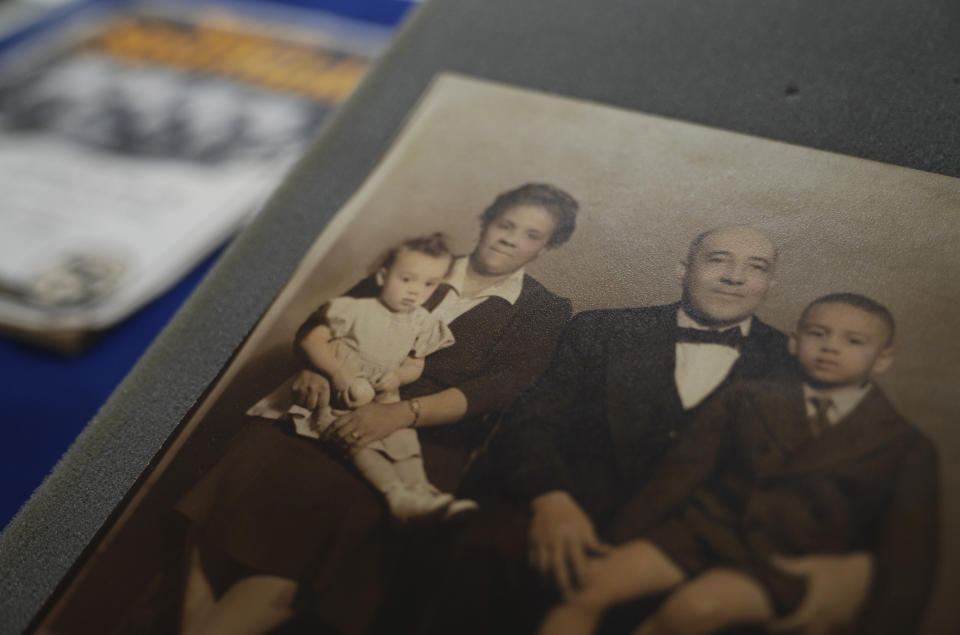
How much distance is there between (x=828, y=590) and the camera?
1.78 feet

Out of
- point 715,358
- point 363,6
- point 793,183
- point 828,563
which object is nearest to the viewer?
point 828,563

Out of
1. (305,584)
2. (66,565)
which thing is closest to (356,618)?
(305,584)

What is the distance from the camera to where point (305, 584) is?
0.64 meters

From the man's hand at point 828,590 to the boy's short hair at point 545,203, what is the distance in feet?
1.28

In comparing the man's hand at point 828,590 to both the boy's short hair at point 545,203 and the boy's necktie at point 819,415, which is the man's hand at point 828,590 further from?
the boy's short hair at point 545,203

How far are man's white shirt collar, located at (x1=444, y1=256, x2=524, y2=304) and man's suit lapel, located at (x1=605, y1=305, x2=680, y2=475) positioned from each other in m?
0.11

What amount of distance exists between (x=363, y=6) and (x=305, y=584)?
179 centimetres

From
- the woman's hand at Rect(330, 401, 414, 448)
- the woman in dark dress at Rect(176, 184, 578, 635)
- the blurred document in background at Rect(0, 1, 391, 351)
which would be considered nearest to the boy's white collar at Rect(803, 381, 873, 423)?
the woman in dark dress at Rect(176, 184, 578, 635)

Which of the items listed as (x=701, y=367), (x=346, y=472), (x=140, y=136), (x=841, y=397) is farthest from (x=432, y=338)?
(x=140, y=136)

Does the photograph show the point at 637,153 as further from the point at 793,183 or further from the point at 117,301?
the point at 117,301

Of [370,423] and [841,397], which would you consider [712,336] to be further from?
[370,423]

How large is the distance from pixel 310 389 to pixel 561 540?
0.96 feet

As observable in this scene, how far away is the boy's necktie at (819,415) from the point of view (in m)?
0.60

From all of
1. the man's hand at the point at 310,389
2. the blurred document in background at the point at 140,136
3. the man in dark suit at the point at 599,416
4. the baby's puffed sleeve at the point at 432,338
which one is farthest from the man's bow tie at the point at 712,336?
the blurred document in background at the point at 140,136
